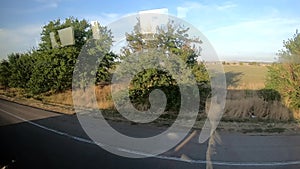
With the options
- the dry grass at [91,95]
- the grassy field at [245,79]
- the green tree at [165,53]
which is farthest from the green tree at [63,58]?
the grassy field at [245,79]

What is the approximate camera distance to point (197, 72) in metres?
15.5

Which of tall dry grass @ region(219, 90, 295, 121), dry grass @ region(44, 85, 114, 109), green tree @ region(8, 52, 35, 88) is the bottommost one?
tall dry grass @ region(219, 90, 295, 121)

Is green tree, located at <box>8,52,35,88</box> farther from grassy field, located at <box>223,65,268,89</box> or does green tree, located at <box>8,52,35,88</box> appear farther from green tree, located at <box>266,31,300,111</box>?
green tree, located at <box>266,31,300,111</box>

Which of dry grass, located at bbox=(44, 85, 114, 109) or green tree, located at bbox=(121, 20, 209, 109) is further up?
green tree, located at bbox=(121, 20, 209, 109)

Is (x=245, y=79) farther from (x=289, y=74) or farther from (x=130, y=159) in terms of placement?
(x=130, y=159)

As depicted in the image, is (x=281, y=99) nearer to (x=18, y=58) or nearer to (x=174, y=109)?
(x=174, y=109)

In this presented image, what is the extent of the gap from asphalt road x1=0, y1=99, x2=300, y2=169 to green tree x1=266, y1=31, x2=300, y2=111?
655 cm

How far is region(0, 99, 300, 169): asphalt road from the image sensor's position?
6.25 metres

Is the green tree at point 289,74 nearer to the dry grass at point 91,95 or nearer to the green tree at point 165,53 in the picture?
the green tree at point 165,53

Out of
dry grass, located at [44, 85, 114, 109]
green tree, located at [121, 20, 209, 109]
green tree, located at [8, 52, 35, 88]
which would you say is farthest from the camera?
green tree, located at [8, 52, 35, 88]

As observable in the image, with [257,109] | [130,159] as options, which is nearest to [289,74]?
[257,109]

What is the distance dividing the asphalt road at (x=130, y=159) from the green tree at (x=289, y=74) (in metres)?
6.55

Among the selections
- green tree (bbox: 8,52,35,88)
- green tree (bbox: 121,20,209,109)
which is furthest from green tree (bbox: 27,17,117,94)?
green tree (bbox: 121,20,209,109)

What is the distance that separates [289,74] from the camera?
1514cm
